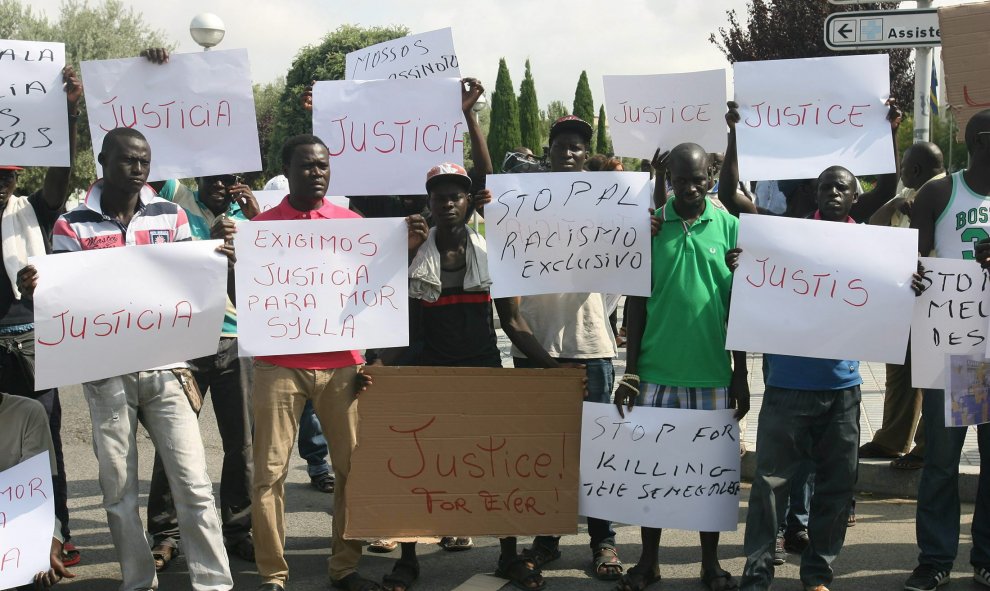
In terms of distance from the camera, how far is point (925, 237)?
4574 mm

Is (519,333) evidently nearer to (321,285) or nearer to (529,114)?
(321,285)

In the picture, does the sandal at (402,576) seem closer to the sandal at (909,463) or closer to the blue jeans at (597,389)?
the blue jeans at (597,389)

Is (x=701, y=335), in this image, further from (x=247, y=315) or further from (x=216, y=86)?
(x=216, y=86)

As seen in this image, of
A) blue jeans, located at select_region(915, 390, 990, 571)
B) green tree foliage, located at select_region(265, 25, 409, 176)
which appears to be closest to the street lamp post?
blue jeans, located at select_region(915, 390, 990, 571)

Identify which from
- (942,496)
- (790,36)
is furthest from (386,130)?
(790,36)

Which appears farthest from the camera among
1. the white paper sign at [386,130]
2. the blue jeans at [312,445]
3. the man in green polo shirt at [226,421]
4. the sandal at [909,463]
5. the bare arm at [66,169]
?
the blue jeans at [312,445]

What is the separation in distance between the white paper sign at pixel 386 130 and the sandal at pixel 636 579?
2.28 metres

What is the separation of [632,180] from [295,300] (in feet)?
5.19

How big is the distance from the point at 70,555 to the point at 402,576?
174 centimetres

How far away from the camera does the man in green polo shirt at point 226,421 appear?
207 inches

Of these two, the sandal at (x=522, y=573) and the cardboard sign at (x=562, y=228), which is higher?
the cardboard sign at (x=562, y=228)

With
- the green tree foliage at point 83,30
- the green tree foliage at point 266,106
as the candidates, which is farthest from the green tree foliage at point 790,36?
the green tree foliage at point 266,106

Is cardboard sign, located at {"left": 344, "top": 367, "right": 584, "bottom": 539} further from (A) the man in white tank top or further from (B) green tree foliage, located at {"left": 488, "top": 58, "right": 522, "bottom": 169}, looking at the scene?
(B) green tree foliage, located at {"left": 488, "top": 58, "right": 522, "bottom": 169}

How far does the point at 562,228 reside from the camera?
4762mm
